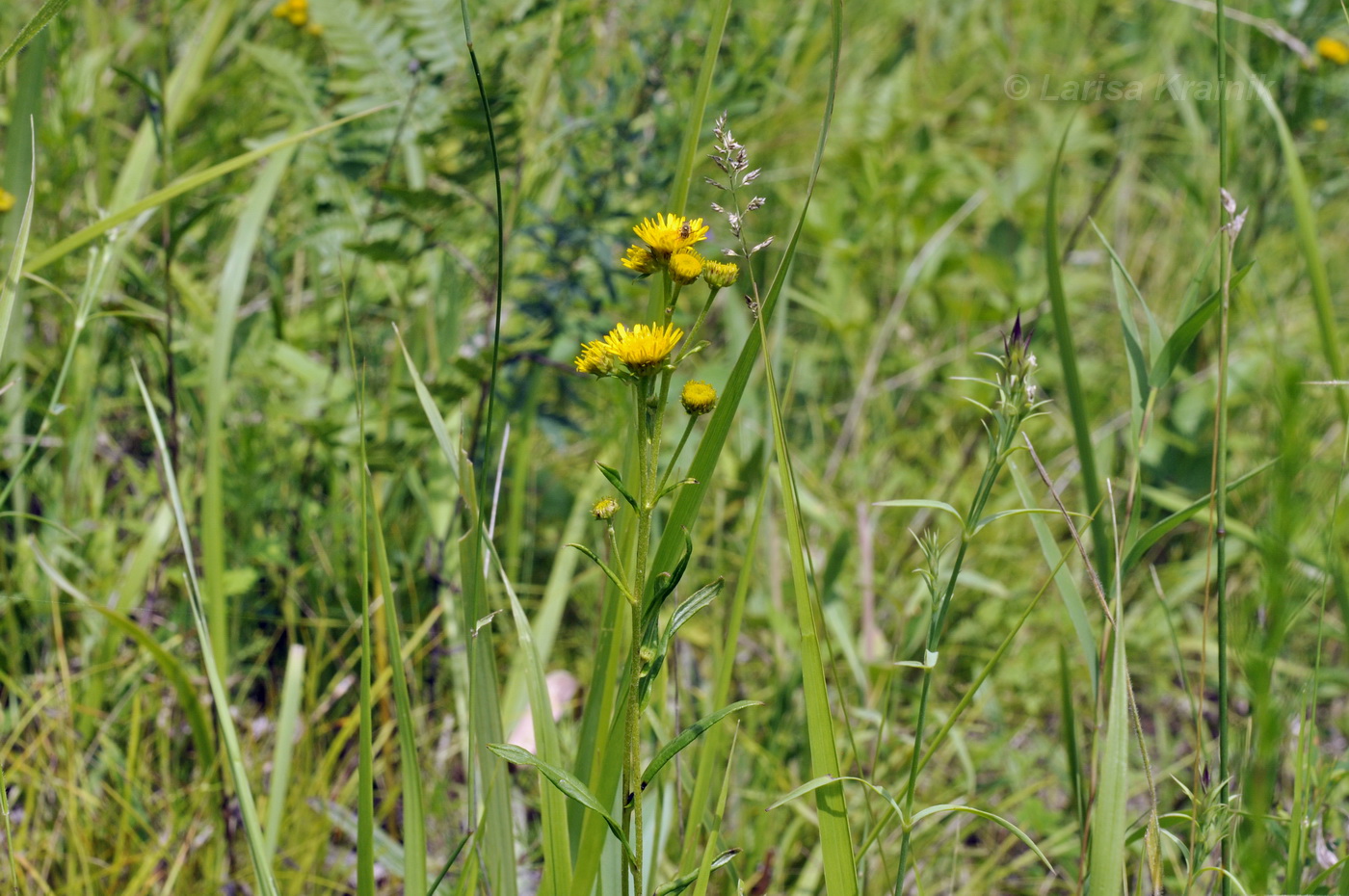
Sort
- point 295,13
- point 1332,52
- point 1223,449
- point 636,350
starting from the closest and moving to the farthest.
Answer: point 636,350
point 1223,449
point 295,13
point 1332,52

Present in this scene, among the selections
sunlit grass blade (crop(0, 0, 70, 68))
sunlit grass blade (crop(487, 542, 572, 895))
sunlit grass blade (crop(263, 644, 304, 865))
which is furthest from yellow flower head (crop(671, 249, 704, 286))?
sunlit grass blade (crop(263, 644, 304, 865))

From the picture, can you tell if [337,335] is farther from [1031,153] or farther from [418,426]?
[1031,153]

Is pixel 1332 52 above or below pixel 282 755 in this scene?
above

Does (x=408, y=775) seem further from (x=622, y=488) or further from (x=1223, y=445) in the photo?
(x=1223, y=445)

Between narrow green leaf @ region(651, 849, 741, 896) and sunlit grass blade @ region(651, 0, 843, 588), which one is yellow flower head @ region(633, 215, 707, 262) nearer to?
sunlit grass blade @ region(651, 0, 843, 588)

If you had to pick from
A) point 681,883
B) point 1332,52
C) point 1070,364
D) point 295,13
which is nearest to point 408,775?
point 681,883

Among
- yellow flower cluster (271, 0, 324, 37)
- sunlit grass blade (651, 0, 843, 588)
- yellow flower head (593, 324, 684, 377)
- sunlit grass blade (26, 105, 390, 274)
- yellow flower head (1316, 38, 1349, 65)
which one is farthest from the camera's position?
yellow flower head (1316, 38, 1349, 65)

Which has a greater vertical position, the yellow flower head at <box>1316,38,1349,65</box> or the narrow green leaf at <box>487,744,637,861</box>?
the yellow flower head at <box>1316,38,1349,65</box>

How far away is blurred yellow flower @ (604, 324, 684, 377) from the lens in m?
0.68

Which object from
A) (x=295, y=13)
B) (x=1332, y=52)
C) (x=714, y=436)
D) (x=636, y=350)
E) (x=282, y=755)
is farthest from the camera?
(x=1332, y=52)

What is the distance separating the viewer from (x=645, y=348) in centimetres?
68

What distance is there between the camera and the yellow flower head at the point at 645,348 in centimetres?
68

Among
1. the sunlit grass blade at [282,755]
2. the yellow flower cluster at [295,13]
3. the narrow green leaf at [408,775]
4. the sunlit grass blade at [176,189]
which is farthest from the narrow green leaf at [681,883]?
the yellow flower cluster at [295,13]

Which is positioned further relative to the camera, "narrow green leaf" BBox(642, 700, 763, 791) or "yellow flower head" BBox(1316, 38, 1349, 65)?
"yellow flower head" BBox(1316, 38, 1349, 65)
